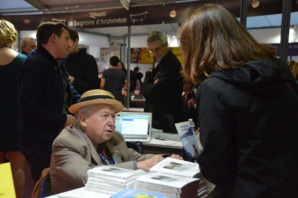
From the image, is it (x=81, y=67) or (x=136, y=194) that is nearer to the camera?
(x=136, y=194)

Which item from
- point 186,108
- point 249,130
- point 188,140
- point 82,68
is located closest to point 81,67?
point 82,68

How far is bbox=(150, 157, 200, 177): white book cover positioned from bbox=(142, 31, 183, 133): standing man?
2.00 m

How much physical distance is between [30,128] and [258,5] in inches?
165

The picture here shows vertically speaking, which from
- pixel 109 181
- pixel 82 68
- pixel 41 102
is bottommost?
pixel 109 181

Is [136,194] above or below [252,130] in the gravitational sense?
below

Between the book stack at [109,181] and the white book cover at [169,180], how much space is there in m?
0.13

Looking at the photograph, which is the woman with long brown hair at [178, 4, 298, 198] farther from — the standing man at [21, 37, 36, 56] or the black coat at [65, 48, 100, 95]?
the standing man at [21, 37, 36, 56]

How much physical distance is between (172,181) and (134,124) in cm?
232

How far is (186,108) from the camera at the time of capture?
4.16 metres

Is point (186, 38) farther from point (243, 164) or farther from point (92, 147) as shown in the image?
point (92, 147)

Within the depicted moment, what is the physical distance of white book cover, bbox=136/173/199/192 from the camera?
4.34ft

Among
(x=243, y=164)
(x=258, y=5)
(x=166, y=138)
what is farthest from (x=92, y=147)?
(x=258, y=5)

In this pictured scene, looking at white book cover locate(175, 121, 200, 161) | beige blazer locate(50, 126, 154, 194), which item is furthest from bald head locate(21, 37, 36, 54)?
white book cover locate(175, 121, 200, 161)

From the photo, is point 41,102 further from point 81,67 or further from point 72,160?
point 81,67
